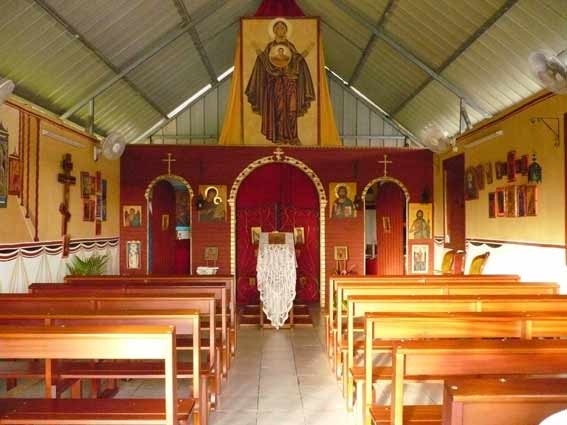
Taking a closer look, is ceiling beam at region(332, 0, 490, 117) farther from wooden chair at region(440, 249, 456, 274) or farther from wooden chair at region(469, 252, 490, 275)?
wooden chair at region(469, 252, 490, 275)

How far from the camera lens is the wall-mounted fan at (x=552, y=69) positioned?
520 centimetres

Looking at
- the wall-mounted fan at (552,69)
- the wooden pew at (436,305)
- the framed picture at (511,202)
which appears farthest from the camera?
the framed picture at (511,202)

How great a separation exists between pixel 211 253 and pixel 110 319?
301 inches

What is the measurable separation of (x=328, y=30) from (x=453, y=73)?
3.72 meters

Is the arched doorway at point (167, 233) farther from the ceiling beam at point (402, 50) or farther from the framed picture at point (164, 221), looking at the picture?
the ceiling beam at point (402, 50)

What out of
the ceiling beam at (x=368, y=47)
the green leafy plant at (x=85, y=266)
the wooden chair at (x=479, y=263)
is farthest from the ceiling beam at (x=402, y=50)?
the green leafy plant at (x=85, y=266)

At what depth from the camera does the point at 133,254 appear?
11859mm

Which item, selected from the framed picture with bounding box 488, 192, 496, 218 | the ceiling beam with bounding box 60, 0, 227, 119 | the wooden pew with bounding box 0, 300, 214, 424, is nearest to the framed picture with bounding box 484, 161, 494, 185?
the framed picture with bounding box 488, 192, 496, 218

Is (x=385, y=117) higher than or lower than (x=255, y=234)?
higher

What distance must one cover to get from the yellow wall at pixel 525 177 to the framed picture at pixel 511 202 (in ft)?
0.26

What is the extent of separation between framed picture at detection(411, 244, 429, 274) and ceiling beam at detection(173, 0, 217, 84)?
6.31 meters

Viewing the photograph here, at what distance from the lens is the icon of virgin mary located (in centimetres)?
1188

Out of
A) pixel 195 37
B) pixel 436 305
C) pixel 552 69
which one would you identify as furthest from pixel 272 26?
pixel 436 305

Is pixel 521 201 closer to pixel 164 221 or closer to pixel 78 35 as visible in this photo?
pixel 78 35
